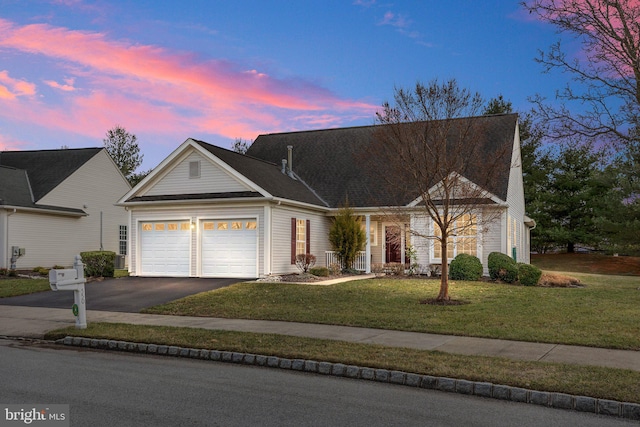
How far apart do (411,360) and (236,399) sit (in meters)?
2.80

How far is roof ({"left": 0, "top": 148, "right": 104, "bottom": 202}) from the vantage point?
28594mm

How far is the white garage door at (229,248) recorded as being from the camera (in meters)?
20.4

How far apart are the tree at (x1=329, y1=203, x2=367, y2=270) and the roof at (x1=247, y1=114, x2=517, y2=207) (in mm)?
1293

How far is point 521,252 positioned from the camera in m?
28.0

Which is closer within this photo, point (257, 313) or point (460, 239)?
point (257, 313)

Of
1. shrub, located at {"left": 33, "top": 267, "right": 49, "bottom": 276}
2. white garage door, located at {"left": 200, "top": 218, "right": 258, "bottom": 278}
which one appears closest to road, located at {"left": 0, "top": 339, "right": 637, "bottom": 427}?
white garage door, located at {"left": 200, "top": 218, "right": 258, "bottom": 278}

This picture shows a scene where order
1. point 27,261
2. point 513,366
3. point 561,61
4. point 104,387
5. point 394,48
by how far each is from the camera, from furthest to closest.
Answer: point 27,261 → point 394,48 → point 561,61 → point 513,366 → point 104,387

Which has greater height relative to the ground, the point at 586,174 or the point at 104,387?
the point at 586,174

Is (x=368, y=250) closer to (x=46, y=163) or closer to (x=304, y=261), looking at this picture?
(x=304, y=261)

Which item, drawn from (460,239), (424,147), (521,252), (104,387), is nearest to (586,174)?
(521,252)

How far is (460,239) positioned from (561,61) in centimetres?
1085

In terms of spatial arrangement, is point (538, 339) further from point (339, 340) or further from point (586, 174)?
point (586, 174)

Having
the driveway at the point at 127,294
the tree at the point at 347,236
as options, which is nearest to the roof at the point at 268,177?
the tree at the point at 347,236

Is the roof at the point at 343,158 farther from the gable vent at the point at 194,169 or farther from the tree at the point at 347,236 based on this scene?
the gable vent at the point at 194,169
